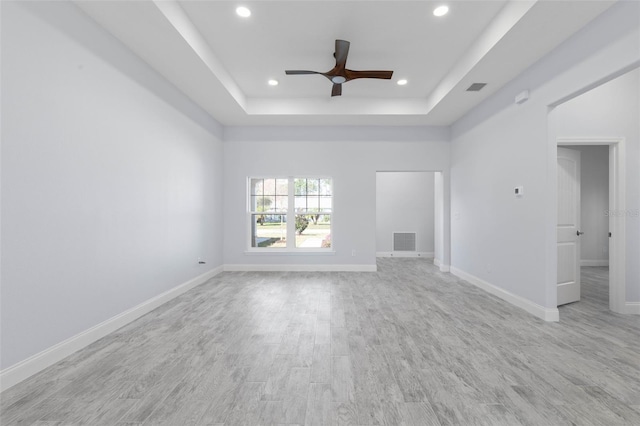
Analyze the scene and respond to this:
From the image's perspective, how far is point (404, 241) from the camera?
7.45m

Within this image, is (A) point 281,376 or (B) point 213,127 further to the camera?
(B) point 213,127

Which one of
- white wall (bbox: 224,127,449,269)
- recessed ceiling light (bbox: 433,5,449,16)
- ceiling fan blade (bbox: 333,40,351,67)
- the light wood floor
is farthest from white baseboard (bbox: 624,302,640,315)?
ceiling fan blade (bbox: 333,40,351,67)

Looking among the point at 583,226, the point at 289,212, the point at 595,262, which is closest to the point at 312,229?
the point at 289,212

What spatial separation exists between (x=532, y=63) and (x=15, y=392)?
5.57 meters

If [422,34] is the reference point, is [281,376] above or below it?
below

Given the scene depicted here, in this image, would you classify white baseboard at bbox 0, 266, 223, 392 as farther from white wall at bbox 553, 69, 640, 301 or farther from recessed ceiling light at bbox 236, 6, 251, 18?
white wall at bbox 553, 69, 640, 301

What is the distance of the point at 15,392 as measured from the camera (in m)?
1.82

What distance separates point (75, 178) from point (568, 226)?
5506mm

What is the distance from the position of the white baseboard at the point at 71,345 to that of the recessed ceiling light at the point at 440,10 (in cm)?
449

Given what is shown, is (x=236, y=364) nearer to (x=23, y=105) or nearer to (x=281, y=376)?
(x=281, y=376)

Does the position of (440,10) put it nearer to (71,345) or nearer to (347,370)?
(347,370)

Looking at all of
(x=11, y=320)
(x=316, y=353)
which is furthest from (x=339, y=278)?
(x=11, y=320)

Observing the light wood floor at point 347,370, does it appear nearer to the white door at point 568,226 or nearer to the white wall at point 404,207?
the white door at point 568,226

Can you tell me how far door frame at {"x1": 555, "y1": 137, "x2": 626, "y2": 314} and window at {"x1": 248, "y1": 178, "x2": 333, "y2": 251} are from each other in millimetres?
4151
